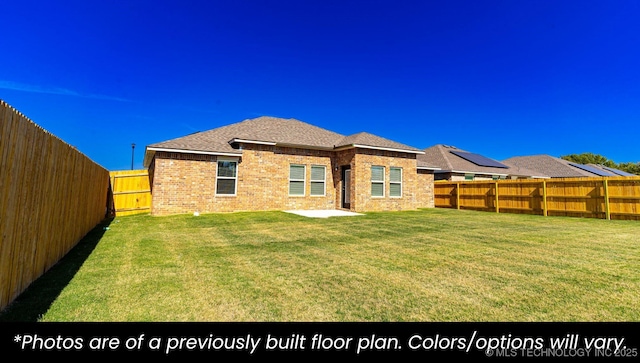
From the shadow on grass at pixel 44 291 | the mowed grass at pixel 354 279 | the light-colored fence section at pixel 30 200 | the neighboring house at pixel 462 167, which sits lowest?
the shadow on grass at pixel 44 291

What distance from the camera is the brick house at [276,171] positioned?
1209cm

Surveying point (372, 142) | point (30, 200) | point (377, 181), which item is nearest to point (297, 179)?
point (377, 181)

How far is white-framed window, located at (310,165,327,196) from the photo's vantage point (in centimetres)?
1486

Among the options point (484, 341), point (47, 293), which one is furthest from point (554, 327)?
point (47, 293)

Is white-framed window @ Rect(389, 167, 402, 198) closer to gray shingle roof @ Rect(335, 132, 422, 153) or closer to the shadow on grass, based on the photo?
gray shingle roof @ Rect(335, 132, 422, 153)

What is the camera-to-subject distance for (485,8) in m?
13.6

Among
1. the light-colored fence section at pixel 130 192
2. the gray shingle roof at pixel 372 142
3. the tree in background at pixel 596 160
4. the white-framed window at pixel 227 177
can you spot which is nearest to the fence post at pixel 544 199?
the gray shingle roof at pixel 372 142

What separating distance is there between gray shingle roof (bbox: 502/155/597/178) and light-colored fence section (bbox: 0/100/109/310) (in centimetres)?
3394

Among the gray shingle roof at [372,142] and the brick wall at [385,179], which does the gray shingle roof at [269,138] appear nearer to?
the gray shingle roof at [372,142]

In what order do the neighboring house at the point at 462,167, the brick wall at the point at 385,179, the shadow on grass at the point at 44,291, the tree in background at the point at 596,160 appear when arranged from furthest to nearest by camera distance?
the tree in background at the point at 596,160 < the neighboring house at the point at 462,167 < the brick wall at the point at 385,179 < the shadow on grass at the point at 44,291

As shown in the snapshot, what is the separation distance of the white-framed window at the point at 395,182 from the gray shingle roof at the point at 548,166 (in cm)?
2002

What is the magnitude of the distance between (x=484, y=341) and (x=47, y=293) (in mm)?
4976

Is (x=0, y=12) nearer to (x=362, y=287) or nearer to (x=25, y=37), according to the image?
(x=25, y=37)

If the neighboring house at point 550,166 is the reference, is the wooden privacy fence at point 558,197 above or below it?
below
